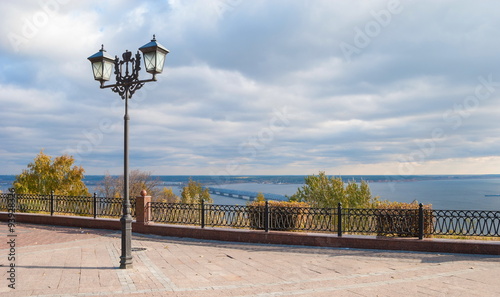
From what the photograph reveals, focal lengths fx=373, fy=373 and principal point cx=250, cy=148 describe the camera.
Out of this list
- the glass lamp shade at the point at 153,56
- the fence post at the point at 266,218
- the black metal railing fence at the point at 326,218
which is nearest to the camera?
the glass lamp shade at the point at 153,56

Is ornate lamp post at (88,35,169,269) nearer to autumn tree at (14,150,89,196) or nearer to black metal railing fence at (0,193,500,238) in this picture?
black metal railing fence at (0,193,500,238)

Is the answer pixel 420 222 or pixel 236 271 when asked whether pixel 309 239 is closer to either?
pixel 420 222

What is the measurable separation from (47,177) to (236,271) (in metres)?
28.3

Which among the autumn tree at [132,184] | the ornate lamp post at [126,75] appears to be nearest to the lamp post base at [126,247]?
the ornate lamp post at [126,75]

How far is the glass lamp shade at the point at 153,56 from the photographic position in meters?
8.22

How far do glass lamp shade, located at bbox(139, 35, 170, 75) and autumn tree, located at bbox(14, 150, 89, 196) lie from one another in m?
26.3

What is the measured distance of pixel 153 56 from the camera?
8.24 metres

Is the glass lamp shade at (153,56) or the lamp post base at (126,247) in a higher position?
the glass lamp shade at (153,56)

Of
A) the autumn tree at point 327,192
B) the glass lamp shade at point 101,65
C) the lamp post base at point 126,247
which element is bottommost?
the autumn tree at point 327,192

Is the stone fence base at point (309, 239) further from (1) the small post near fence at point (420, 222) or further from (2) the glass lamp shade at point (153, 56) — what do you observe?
(2) the glass lamp shade at point (153, 56)

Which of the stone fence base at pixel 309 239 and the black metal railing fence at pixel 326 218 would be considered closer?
the stone fence base at pixel 309 239

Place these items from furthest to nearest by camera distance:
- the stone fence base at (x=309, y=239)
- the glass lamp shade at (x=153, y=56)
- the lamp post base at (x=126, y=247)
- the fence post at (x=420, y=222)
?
the fence post at (x=420, y=222) < the stone fence base at (x=309, y=239) < the glass lamp shade at (x=153, y=56) < the lamp post base at (x=126, y=247)

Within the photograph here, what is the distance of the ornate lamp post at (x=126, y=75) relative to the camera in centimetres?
815

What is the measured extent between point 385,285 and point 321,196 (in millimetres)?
48115
